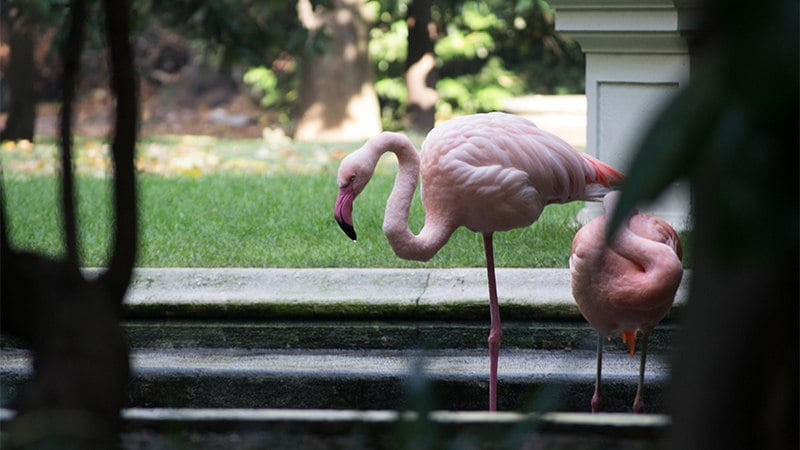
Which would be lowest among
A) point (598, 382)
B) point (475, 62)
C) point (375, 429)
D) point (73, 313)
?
point (475, 62)

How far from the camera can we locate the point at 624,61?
613 centimetres

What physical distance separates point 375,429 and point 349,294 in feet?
7.84

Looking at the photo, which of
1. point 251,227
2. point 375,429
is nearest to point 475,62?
point 251,227

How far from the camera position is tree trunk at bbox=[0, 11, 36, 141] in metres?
11.5

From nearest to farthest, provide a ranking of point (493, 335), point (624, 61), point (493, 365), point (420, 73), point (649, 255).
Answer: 1. point (649, 255)
2. point (493, 365)
3. point (493, 335)
4. point (624, 61)
5. point (420, 73)

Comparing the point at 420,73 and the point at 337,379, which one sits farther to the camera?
the point at 420,73

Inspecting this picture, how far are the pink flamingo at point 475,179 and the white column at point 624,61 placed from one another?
171 centimetres

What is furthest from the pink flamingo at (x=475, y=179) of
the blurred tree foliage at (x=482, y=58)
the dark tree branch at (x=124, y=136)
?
the blurred tree foliage at (x=482, y=58)

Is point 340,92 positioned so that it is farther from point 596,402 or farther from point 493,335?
point 596,402

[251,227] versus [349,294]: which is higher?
[349,294]

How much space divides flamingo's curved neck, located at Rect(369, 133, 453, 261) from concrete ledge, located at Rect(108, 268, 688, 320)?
0.36m

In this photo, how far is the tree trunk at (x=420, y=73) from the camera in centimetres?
1464

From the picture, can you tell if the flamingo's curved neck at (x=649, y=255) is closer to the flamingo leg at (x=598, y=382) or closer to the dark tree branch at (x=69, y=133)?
the flamingo leg at (x=598, y=382)

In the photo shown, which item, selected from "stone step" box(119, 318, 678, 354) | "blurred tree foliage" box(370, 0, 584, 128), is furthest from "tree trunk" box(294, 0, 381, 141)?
"stone step" box(119, 318, 678, 354)
